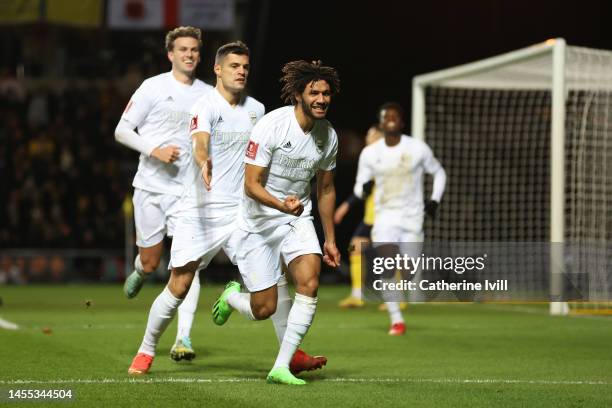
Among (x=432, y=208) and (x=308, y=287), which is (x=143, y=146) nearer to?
(x=308, y=287)

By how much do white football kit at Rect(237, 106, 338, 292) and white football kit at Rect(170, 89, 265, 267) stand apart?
1.31 ft

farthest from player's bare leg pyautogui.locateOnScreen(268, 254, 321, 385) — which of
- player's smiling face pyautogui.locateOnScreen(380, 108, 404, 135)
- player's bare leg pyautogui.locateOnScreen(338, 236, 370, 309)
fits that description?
player's bare leg pyautogui.locateOnScreen(338, 236, 370, 309)

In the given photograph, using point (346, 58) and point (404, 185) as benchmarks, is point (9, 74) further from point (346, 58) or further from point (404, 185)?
point (404, 185)

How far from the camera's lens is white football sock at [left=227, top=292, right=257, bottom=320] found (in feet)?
24.3

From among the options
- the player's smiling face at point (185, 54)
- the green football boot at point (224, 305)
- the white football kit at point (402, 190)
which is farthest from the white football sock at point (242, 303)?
the white football kit at point (402, 190)

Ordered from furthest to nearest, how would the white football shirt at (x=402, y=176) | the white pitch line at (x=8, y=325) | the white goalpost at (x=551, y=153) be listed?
the white goalpost at (x=551, y=153), the white football shirt at (x=402, y=176), the white pitch line at (x=8, y=325)

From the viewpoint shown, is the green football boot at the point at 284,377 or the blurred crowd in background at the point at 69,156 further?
the blurred crowd in background at the point at 69,156

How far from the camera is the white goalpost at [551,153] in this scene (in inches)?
570

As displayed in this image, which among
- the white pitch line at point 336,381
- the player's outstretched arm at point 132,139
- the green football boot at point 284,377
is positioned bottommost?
the white pitch line at point 336,381

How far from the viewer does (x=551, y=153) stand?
15195mm

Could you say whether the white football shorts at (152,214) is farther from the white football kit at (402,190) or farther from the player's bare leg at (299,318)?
the white football kit at (402,190)

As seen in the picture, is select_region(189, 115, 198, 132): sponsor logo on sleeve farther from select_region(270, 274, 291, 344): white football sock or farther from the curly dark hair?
select_region(270, 274, 291, 344): white football sock

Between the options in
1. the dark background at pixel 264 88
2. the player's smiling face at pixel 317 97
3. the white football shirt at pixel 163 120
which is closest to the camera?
the player's smiling face at pixel 317 97

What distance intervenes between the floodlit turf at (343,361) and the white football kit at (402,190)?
3.44 ft
